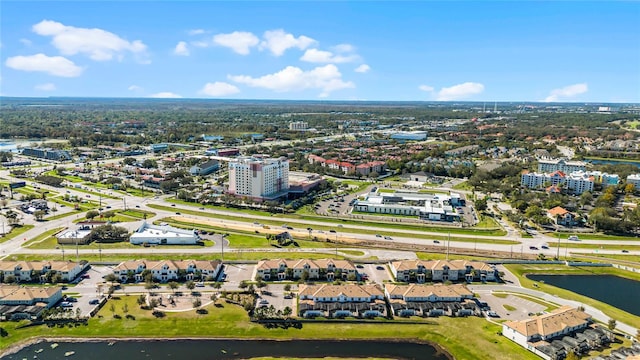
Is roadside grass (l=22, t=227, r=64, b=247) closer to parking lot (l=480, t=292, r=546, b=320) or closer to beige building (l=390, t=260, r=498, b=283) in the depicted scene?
beige building (l=390, t=260, r=498, b=283)

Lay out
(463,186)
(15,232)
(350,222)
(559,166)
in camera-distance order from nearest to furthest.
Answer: (15,232) → (350,222) → (463,186) → (559,166)

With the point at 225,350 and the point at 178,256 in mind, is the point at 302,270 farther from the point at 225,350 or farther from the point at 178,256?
the point at 178,256

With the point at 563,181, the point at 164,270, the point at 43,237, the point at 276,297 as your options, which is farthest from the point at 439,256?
the point at 563,181

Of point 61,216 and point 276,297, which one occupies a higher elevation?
point 61,216

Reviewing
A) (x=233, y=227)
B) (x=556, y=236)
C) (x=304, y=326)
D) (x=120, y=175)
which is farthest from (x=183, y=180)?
(x=556, y=236)

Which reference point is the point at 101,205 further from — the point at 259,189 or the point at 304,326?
the point at 304,326

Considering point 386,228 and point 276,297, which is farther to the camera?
point 386,228

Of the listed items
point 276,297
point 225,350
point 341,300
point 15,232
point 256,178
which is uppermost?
point 256,178

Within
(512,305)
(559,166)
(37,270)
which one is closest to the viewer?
(512,305)

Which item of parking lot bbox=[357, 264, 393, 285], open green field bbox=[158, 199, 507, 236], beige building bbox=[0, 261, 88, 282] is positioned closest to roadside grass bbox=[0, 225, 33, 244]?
beige building bbox=[0, 261, 88, 282]
